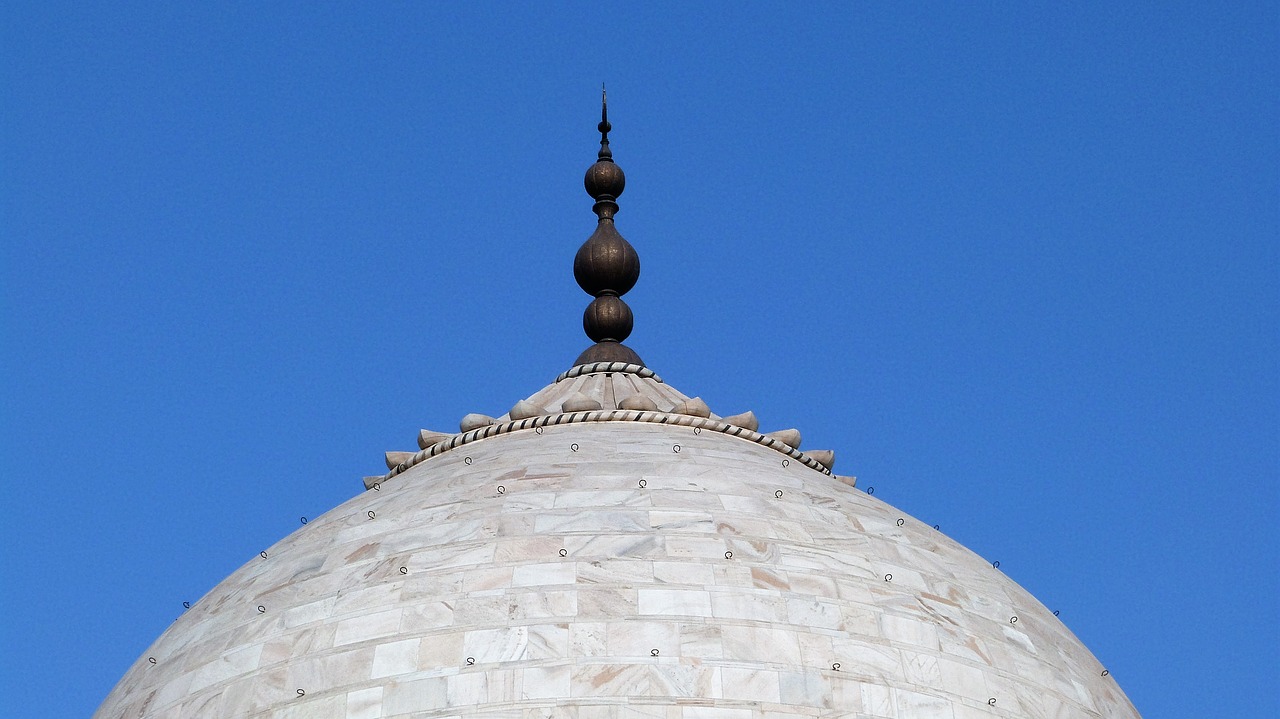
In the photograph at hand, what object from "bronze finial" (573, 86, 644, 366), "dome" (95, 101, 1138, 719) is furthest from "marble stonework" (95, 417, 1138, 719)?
"bronze finial" (573, 86, 644, 366)

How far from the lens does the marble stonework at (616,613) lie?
14.7 m

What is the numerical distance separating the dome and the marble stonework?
0.02 metres

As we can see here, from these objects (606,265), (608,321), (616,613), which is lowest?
(616,613)

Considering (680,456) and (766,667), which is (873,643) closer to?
(766,667)

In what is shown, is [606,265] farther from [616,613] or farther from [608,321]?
[616,613]

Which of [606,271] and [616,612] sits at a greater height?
[606,271]

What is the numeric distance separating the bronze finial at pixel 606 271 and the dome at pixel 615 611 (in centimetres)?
413

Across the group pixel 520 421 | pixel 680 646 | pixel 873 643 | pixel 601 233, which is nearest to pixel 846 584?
pixel 873 643

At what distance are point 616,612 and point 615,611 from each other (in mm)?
18

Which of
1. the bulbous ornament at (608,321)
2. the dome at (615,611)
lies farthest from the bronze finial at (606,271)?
the dome at (615,611)

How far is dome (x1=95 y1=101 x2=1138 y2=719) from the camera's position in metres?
14.7

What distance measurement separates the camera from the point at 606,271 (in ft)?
78.7

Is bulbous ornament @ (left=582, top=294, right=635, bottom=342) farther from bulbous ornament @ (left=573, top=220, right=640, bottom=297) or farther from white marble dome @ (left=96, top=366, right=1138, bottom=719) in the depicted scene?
white marble dome @ (left=96, top=366, right=1138, bottom=719)

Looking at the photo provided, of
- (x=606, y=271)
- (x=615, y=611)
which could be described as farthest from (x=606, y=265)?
(x=615, y=611)
